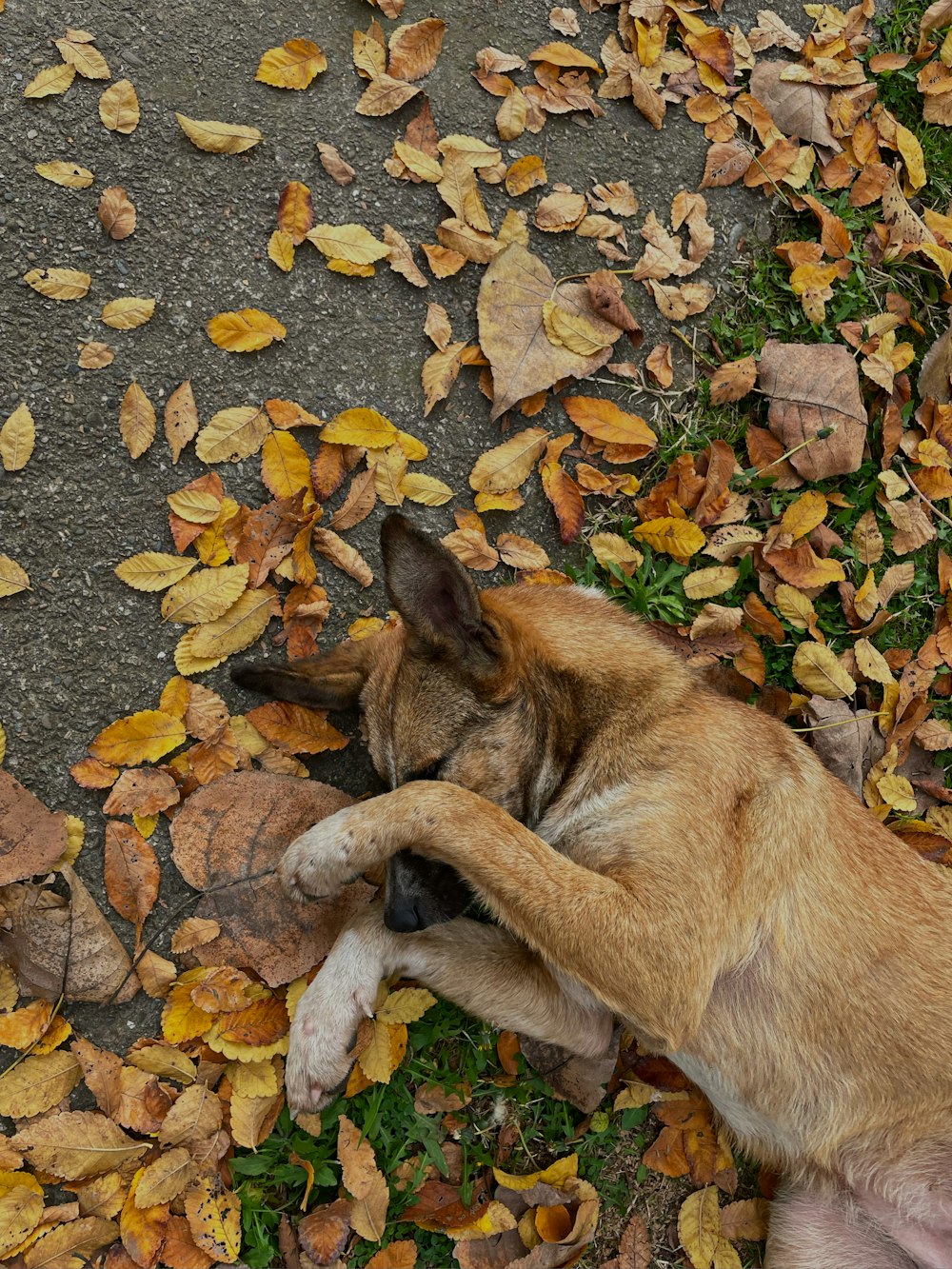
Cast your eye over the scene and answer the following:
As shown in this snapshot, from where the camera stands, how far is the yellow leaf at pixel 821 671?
4957mm

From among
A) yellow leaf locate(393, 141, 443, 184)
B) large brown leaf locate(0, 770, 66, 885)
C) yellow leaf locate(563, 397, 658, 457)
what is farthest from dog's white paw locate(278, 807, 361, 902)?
yellow leaf locate(393, 141, 443, 184)

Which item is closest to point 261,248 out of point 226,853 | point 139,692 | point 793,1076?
point 139,692

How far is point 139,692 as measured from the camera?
4355 millimetres

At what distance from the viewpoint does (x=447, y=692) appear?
372 cm

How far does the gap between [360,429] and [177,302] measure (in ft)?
3.33

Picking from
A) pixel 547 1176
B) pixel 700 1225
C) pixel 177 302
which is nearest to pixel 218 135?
pixel 177 302

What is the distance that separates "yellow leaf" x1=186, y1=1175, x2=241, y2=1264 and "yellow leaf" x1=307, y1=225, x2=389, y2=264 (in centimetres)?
413

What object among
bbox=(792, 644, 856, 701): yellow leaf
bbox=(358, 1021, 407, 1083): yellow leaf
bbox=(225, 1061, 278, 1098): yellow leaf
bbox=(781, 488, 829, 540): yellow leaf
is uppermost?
bbox=(781, 488, 829, 540): yellow leaf

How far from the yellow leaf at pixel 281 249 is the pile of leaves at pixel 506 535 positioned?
0.05 ft

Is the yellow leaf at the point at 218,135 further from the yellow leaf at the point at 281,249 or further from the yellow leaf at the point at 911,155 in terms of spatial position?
the yellow leaf at the point at 911,155

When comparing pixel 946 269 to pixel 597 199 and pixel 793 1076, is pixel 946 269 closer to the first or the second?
pixel 597 199

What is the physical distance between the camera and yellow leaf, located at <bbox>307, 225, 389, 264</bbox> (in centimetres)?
480

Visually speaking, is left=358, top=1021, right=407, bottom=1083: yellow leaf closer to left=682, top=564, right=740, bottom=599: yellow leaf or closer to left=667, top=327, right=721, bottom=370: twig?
left=682, top=564, right=740, bottom=599: yellow leaf

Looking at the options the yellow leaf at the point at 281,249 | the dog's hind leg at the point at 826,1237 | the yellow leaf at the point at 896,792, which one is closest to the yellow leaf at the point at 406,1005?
the dog's hind leg at the point at 826,1237
